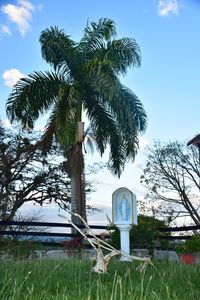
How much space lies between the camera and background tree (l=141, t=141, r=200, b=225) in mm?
22047

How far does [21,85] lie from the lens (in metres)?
16.3

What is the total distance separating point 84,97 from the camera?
55.3 ft

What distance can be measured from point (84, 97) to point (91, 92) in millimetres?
342

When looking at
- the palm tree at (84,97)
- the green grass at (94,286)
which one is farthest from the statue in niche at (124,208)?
the palm tree at (84,97)

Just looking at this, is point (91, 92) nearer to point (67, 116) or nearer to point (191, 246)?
point (67, 116)

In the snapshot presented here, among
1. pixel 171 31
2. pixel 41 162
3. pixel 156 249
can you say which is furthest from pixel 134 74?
pixel 171 31

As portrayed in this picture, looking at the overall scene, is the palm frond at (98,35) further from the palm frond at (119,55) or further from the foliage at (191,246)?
the foliage at (191,246)

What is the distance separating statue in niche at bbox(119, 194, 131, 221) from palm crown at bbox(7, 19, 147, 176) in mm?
6236

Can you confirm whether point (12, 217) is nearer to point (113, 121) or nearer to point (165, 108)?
point (113, 121)

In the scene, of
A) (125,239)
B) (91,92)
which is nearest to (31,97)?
(91,92)

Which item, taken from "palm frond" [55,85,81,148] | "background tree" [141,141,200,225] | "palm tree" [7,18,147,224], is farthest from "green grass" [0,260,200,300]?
"background tree" [141,141,200,225]

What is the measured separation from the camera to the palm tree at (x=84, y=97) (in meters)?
15.8

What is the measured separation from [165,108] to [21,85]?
6.71 metres

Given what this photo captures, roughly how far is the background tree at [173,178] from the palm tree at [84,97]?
18.2ft
